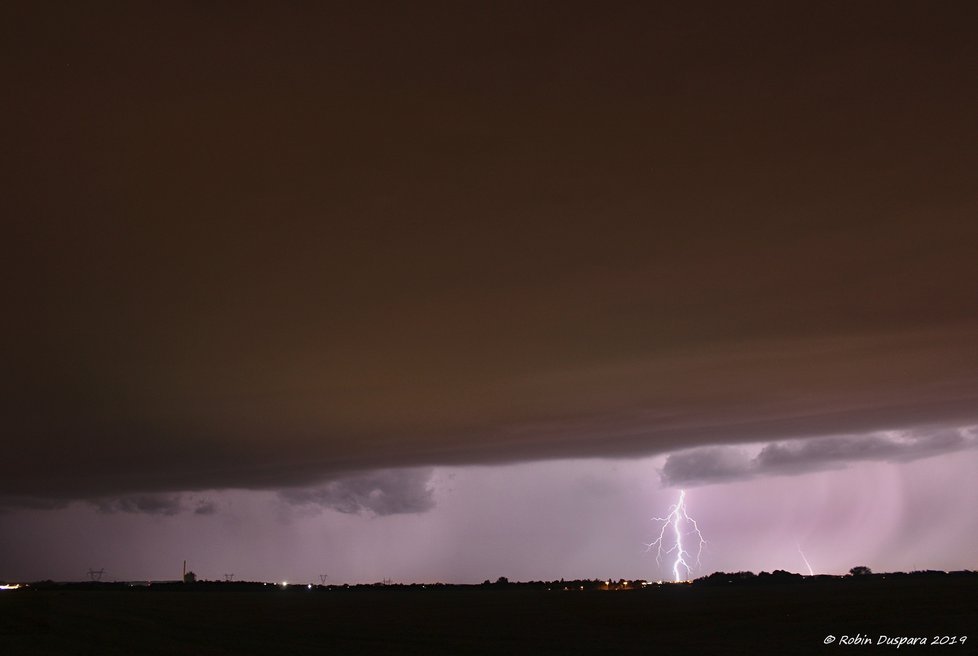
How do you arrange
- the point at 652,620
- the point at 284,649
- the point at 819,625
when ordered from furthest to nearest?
the point at 652,620 < the point at 819,625 < the point at 284,649

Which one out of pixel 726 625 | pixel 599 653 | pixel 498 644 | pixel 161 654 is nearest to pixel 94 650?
pixel 161 654

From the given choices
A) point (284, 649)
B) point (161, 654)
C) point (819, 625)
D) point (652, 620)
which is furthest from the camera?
point (652, 620)

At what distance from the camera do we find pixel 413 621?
75.2 metres

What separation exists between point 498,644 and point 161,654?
17.8m

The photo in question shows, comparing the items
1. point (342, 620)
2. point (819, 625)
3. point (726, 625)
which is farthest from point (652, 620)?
point (342, 620)

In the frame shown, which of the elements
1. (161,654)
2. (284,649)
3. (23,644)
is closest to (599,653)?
(284,649)

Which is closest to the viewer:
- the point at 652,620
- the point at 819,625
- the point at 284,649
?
the point at 284,649

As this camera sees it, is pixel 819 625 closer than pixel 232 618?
Yes

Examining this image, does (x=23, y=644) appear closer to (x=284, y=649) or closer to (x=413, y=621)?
(x=284, y=649)

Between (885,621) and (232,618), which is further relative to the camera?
(232,618)

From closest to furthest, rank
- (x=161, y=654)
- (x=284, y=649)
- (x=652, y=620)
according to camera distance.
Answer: (x=161, y=654) → (x=284, y=649) → (x=652, y=620)

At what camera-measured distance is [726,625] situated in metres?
64.7

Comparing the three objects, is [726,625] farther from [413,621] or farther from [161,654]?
[161,654]

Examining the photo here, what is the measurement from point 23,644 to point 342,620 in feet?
109
